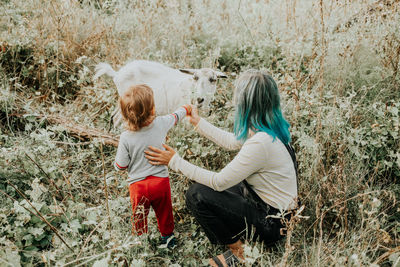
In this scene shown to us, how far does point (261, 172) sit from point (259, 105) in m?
0.51

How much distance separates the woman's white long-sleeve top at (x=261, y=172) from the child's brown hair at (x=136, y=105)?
0.39 meters

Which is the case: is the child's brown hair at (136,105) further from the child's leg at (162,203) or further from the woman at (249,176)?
the child's leg at (162,203)

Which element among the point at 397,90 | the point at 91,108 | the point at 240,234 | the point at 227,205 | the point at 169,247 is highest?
the point at 397,90

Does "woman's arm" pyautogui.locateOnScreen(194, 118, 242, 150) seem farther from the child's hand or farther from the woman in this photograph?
the woman

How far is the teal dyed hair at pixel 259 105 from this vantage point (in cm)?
220

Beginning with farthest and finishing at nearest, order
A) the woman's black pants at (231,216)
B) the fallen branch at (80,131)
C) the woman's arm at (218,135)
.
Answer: the fallen branch at (80,131) → the woman's arm at (218,135) → the woman's black pants at (231,216)

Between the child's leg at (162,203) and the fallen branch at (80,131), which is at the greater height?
the fallen branch at (80,131)

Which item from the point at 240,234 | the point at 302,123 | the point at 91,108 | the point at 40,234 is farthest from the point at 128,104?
the point at 91,108

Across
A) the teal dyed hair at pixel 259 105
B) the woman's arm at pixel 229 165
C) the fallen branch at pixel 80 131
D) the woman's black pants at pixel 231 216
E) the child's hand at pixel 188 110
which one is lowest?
the woman's black pants at pixel 231 216

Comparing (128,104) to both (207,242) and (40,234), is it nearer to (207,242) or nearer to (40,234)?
(40,234)

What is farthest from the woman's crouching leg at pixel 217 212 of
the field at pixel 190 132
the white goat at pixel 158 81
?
the white goat at pixel 158 81

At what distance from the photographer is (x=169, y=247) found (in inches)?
103

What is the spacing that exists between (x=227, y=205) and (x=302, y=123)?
4.61 ft

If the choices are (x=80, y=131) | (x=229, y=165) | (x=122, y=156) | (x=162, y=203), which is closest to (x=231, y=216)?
(x=229, y=165)
